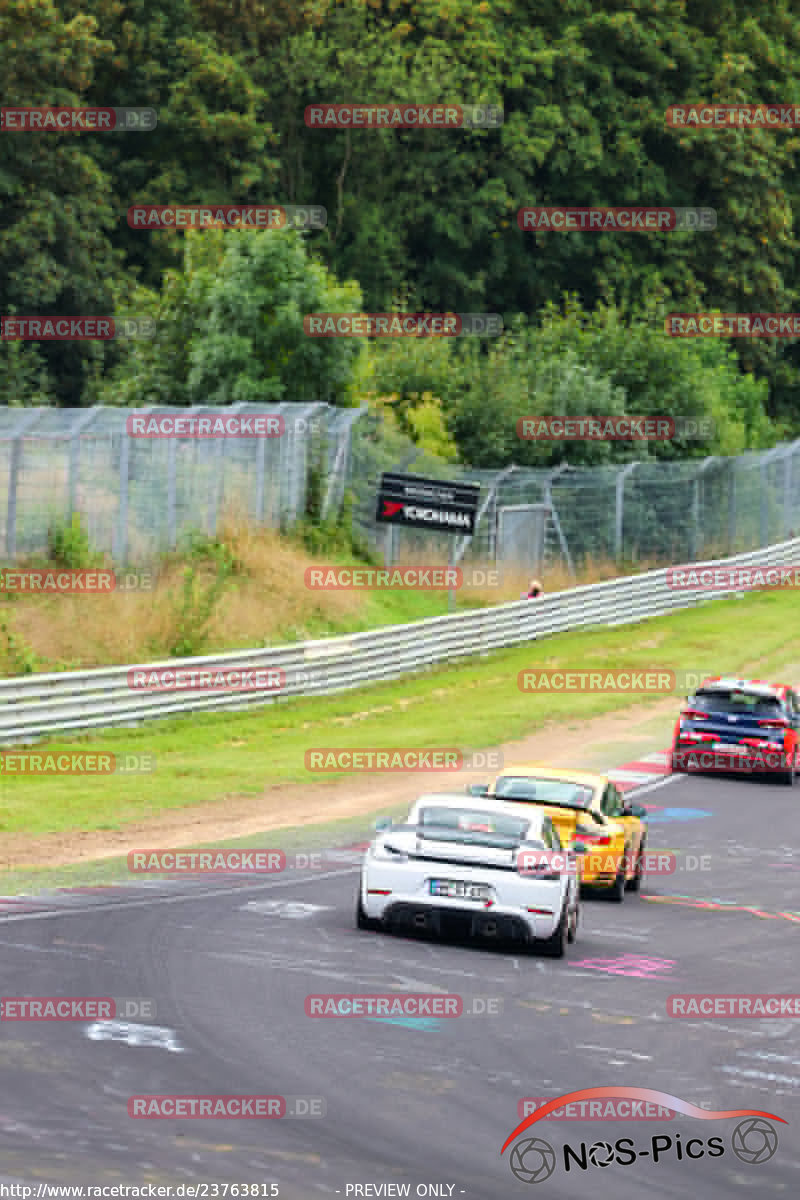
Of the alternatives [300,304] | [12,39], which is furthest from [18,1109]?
[12,39]

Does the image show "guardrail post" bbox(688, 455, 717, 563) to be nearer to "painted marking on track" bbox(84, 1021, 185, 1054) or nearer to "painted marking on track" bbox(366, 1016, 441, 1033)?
"painted marking on track" bbox(366, 1016, 441, 1033)

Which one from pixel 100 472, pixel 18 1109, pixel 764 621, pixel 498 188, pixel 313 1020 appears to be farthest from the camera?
pixel 498 188

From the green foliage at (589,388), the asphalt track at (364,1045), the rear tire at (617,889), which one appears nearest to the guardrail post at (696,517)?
the green foliage at (589,388)

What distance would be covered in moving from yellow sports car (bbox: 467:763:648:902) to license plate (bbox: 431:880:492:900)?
2.97m

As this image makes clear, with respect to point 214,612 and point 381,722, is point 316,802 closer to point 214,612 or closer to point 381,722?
point 381,722

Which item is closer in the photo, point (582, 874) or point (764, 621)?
point (582, 874)

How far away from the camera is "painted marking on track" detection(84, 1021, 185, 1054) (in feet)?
34.8

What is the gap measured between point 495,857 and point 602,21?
58965mm

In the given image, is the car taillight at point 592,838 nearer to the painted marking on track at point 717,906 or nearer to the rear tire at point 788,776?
the painted marking on track at point 717,906

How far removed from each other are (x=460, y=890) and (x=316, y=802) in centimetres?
940

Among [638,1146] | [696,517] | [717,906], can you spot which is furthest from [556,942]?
[696,517]

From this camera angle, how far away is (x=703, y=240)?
233 ft

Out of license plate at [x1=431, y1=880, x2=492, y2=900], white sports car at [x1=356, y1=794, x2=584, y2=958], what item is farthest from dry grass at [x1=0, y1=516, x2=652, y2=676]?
license plate at [x1=431, y1=880, x2=492, y2=900]

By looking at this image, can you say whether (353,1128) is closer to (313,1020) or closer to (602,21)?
(313,1020)
